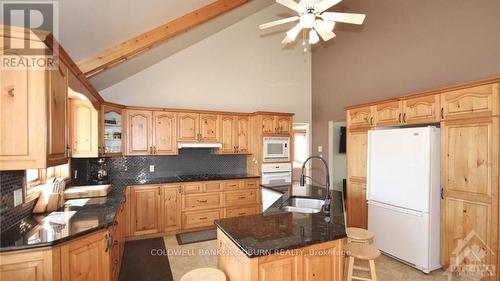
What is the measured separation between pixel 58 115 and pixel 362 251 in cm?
262

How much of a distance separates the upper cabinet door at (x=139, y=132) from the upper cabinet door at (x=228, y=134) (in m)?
1.22

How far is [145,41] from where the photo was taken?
9.07 feet

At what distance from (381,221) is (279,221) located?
201 cm

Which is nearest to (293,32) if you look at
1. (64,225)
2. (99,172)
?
(64,225)

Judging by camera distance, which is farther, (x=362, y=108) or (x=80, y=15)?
(x=362, y=108)

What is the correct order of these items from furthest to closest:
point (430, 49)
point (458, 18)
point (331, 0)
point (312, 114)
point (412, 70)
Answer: point (312, 114) < point (412, 70) < point (430, 49) < point (458, 18) < point (331, 0)

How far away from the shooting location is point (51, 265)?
4.86 feet

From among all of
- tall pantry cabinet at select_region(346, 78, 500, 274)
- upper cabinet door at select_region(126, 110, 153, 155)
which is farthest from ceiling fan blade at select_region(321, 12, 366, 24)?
upper cabinet door at select_region(126, 110, 153, 155)

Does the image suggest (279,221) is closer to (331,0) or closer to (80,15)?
(331,0)

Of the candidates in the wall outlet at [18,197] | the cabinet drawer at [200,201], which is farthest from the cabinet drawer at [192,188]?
the wall outlet at [18,197]

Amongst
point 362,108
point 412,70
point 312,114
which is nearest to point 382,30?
point 412,70

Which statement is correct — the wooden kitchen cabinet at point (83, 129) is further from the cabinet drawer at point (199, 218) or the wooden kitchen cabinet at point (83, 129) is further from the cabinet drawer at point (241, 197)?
the cabinet drawer at point (241, 197)

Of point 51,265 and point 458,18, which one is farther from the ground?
point 458,18

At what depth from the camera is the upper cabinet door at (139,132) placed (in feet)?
Result: 12.5
